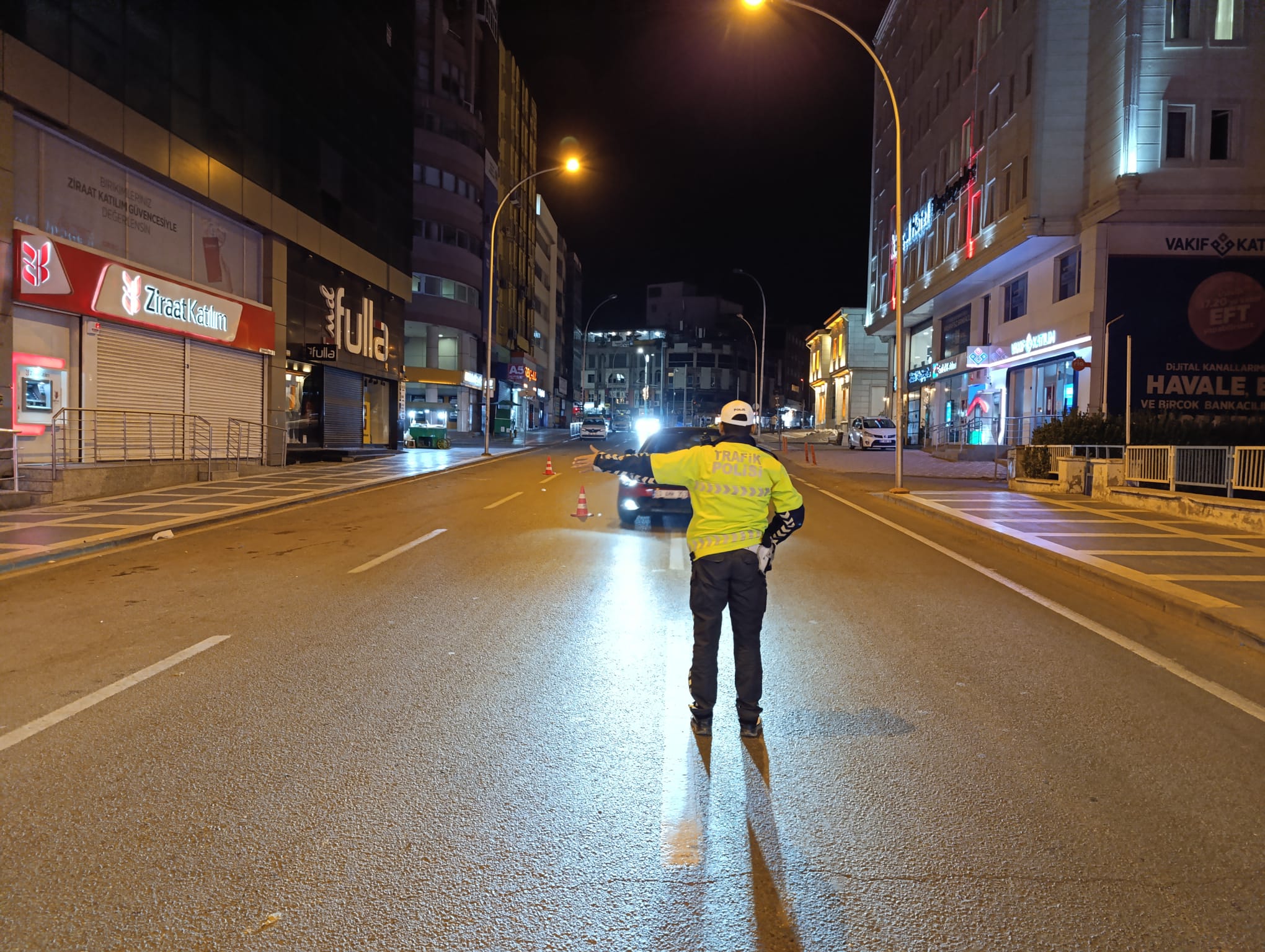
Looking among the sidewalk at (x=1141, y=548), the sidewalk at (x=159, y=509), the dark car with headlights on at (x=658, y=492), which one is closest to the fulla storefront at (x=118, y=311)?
the sidewalk at (x=159, y=509)

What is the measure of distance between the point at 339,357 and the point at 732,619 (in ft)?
90.4

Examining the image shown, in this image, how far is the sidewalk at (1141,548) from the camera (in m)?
7.47

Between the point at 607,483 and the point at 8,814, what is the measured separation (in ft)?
58.3

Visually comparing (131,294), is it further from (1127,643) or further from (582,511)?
(1127,643)

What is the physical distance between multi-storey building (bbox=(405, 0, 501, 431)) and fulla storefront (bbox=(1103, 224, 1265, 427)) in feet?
128

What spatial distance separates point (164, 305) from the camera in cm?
1945

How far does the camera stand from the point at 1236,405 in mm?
27000

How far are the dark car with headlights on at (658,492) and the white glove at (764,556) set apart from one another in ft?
22.5

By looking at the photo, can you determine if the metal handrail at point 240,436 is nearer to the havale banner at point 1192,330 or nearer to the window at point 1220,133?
the havale banner at point 1192,330

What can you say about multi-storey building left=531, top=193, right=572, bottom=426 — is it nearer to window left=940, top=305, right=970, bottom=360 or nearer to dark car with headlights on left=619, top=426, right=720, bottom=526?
window left=940, top=305, right=970, bottom=360

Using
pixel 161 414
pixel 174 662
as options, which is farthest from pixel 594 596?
pixel 161 414

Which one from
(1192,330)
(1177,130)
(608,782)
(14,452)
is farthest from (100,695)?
(1177,130)

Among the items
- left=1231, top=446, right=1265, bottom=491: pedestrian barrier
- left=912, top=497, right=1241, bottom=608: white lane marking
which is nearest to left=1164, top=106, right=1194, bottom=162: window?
left=1231, top=446, right=1265, bottom=491: pedestrian barrier

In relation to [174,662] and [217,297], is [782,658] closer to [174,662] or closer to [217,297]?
[174,662]
